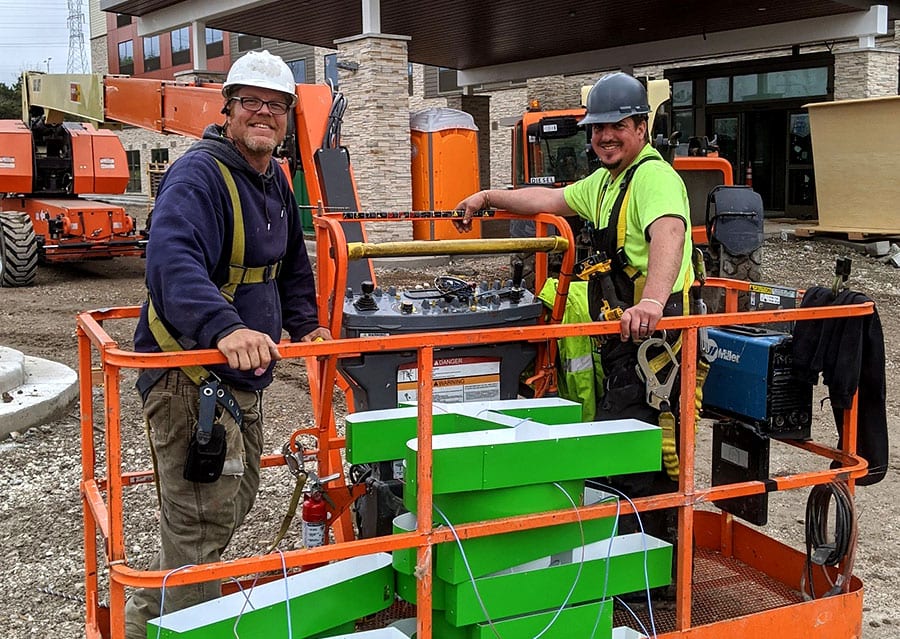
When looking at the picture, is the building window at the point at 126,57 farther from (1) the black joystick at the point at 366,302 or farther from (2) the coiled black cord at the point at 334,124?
(1) the black joystick at the point at 366,302

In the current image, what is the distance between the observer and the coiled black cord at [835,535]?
11.9 feet

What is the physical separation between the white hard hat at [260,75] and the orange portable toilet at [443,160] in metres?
13.0

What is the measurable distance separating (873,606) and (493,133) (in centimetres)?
2270

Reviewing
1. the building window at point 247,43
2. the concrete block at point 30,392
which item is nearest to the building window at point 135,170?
the building window at point 247,43

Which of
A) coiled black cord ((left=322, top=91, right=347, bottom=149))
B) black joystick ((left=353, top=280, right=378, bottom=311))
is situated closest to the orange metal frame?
black joystick ((left=353, top=280, right=378, bottom=311))

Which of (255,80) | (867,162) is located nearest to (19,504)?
(255,80)

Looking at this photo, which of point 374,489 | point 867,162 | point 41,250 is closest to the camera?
point 374,489

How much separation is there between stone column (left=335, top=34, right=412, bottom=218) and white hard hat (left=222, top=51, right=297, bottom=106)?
12.4 m

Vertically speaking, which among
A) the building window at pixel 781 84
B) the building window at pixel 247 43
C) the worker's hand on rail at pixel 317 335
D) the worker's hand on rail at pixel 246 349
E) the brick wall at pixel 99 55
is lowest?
the worker's hand on rail at pixel 317 335

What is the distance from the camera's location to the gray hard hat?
371cm

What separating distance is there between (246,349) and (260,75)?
98cm

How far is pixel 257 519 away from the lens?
5191 mm

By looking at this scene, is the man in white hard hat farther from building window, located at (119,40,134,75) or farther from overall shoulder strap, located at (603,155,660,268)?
building window, located at (119,40,134,75)

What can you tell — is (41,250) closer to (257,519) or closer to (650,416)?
(257,519)
